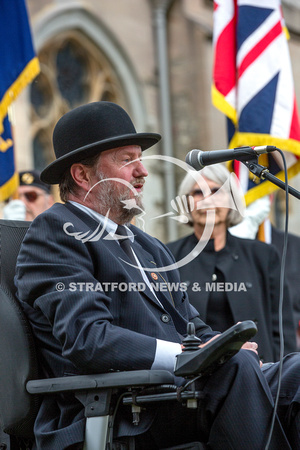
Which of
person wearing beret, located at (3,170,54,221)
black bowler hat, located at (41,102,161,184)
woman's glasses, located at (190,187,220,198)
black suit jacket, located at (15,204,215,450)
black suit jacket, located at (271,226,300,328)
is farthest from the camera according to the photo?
black suit jacket, located at (271,226,300,328)

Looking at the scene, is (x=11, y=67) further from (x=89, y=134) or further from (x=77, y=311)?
(x=77, y=311)

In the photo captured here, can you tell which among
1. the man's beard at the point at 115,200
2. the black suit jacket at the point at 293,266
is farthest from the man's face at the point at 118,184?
the black suit jacket at the point at 293,266

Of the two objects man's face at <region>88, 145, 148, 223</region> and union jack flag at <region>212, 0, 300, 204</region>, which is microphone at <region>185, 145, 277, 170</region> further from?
union jack flag at <region>212, 0, 300, 204</region>

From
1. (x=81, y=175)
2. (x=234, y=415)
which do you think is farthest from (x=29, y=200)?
(x=234, y=415)

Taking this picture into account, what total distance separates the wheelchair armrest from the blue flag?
2.83 meters

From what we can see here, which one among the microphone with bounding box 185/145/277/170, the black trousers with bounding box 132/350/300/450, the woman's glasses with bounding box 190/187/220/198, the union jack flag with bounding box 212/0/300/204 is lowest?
the black trousers with bounding box 132/350/300/450

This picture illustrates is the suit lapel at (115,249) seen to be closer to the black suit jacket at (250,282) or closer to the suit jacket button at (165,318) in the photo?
the suit jacket button at (165,318)

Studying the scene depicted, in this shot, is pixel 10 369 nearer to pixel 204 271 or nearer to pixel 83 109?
pixel 83 109

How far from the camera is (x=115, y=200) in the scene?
297 cm

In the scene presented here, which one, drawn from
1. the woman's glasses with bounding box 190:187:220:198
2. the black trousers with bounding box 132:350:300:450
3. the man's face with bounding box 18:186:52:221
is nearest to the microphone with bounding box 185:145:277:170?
the black trousers with bounding box 132:350:300:450

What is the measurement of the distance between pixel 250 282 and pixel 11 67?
2464mm

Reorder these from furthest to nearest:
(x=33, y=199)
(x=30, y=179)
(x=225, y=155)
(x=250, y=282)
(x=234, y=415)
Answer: (x=30, y=179) < (x=33, y=199) < (x=250, y=282) < (x=225, y=155) < (x=234, y=415)

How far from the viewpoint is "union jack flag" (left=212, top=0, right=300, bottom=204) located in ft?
17.2

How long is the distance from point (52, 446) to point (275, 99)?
11.7 feet
